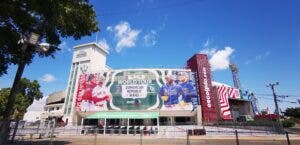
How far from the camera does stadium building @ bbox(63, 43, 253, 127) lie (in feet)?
176

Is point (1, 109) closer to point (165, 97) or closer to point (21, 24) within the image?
point (165, 97)

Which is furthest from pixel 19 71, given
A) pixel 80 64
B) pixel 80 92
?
pixel 80 64

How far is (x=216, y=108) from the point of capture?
60531 mm

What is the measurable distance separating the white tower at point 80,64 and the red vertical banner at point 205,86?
103ft

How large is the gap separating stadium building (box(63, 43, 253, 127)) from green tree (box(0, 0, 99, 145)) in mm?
40425

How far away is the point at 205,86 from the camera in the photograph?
58188 millimetres

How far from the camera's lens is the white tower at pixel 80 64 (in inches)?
2675

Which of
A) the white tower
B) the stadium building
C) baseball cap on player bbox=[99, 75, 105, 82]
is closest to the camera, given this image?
the stadium building

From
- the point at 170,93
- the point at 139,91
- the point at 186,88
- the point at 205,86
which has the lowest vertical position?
the point at 170,93

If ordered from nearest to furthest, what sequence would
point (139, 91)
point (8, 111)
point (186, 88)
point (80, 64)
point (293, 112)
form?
point (8, 111) → point (186, 88) → point (139, 91) → point (293, 112) → point (80, 64)

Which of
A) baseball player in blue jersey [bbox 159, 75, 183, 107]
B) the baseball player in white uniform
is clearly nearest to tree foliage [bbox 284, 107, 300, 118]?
baseball player in blue jersey [bbox 159, 75, 183, 107]

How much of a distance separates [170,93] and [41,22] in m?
44.3

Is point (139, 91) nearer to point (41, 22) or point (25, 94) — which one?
point (25, 94)

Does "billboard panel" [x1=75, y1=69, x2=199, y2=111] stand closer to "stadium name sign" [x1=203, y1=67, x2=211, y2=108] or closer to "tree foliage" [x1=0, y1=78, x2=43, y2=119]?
"stadium name sign" [x1=203, y1=67, x2=211, y2=108]
